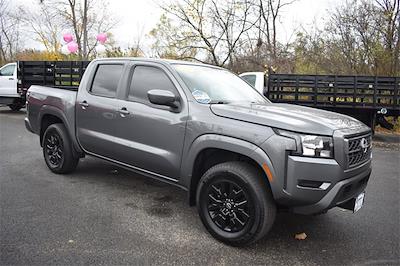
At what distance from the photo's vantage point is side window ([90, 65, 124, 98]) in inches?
169

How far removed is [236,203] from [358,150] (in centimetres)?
121

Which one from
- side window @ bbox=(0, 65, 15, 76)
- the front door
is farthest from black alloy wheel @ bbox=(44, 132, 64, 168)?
side window @ bbox=(0, 65, 15, 76)

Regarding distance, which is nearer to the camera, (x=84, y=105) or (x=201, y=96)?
(x=201, y=96)

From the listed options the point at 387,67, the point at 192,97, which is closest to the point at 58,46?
the point at 387,67

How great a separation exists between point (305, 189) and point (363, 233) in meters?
1.29

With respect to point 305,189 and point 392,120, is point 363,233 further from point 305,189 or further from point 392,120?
point 392,120

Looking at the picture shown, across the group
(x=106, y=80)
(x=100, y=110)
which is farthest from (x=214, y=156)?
(x=106, y=80)

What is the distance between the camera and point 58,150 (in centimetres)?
512

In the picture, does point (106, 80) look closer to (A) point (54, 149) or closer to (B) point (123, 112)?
(B) point (123, 112)

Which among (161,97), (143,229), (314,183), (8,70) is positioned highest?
(8,70)

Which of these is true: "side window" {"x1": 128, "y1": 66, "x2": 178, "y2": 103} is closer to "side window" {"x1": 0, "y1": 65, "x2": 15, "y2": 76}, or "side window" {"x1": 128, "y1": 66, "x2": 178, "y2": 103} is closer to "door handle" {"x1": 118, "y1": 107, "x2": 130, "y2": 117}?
"door handle" {"x1": 118, "y1": 107, "x2": 130, "y2": 117}

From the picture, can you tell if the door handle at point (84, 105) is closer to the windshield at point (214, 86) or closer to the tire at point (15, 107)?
the windshield at point (214, 86)

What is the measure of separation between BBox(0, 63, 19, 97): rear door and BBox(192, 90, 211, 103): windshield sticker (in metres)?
12.0

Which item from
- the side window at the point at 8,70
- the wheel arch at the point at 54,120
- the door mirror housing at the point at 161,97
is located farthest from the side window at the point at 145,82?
the side window at the point at 8,70
